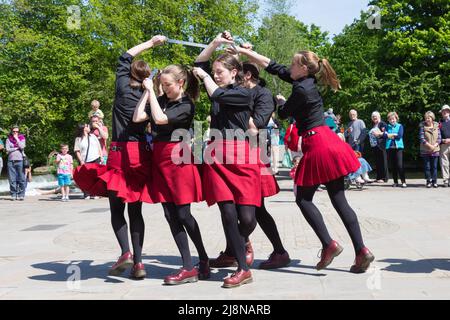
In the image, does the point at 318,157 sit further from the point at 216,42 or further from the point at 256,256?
the point at 256,256

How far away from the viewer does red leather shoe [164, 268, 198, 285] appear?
5039mm

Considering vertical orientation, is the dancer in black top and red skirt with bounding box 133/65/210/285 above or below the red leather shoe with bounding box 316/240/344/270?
above

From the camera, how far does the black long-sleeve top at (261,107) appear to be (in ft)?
17.3

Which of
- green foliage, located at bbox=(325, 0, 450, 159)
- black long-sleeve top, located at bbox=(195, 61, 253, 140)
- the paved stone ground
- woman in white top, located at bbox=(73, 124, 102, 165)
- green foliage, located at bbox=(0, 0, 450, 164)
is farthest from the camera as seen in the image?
green foliage, located at bbox=(0, 0, 450, 164)

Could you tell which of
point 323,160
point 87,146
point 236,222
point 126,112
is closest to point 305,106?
point 323,160

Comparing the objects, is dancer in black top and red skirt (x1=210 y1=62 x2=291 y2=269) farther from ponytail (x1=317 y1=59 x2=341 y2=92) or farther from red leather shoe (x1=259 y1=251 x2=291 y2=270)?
ponytail (x1=317 y1=59 x2=341 y2=92)

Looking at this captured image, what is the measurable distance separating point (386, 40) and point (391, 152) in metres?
17.7

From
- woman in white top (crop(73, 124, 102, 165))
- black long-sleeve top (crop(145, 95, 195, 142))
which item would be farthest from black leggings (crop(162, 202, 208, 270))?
woman in white top (crop(73, 124, 102, 165))

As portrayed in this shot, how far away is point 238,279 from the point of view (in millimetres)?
4895

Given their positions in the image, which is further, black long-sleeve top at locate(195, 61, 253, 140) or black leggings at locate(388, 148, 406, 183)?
black leggings at locate(388, 148, 406, 183)

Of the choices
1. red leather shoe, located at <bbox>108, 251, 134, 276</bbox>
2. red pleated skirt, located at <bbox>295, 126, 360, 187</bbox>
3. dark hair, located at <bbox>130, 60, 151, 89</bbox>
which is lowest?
red leather shoe, located at <bbox>108, 251, 134, 276</bbox>

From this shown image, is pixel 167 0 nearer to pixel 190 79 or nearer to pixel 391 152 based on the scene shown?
pixel 391 152

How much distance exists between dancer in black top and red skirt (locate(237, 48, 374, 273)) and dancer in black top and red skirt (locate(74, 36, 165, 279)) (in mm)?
995
